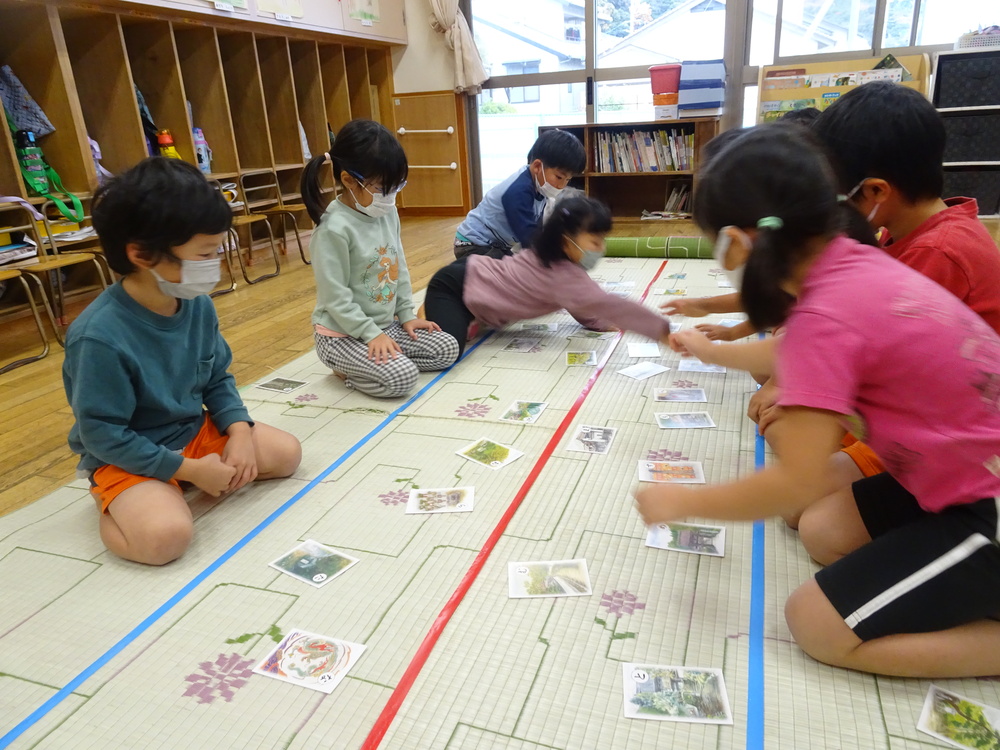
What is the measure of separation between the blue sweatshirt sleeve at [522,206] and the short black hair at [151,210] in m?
1.71

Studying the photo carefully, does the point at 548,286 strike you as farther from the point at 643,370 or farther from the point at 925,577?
the point at 925,577

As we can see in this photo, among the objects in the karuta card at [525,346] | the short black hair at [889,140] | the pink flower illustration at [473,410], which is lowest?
the karuta card at [525,346]

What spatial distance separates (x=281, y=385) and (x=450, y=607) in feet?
4.39

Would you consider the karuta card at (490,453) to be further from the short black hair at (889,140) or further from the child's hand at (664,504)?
the short black hair at (889,140)

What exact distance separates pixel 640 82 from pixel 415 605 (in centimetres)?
541

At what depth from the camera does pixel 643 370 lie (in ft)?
7.43

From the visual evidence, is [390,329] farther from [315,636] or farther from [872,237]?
[872,237]

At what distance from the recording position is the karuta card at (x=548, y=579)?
4.08 feet

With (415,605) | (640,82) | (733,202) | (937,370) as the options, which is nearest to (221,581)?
(415,605)

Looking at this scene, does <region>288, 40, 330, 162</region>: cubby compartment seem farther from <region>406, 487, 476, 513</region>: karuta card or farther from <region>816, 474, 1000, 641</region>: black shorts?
<region>816, 474, 1000, 641</region>: black shorts

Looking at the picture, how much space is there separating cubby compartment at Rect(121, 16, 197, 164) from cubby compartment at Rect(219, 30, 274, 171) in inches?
21.7

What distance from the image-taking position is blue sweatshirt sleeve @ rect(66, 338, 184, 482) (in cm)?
132

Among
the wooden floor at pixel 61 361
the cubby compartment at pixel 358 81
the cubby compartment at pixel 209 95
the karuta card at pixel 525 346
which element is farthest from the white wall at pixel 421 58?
the karuta card at pixel 525 346

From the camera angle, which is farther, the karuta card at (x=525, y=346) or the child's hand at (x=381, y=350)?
the karuta card at (x=525, y=346)
